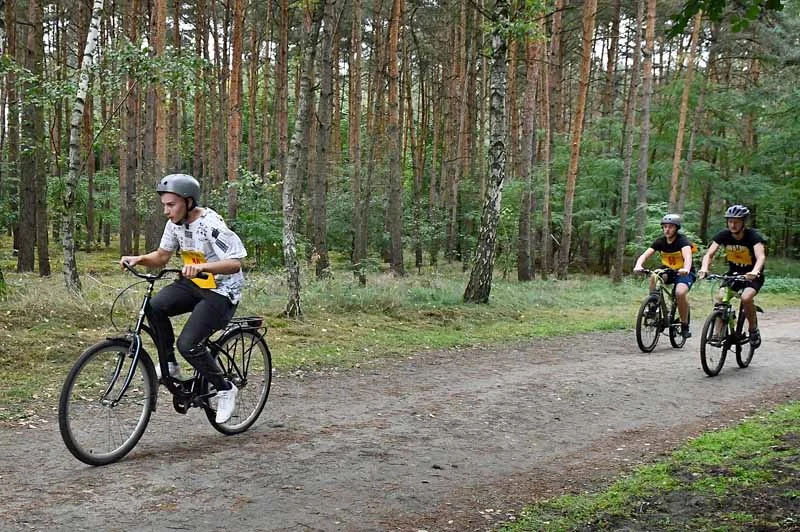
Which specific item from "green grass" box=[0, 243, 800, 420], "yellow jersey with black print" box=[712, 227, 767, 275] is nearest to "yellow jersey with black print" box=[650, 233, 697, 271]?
"yellow jersey with black print" box=[712, 227, 767, 275]

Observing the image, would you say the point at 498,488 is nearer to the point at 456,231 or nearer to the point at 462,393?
the point at 462,393

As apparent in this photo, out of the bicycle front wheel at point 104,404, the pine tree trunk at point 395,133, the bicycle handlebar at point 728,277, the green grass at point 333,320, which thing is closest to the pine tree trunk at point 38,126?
the green grass at point 333,320

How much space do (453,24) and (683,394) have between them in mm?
21782

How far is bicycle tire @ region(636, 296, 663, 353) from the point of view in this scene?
1017cm

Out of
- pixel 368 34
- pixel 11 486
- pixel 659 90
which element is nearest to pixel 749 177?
pixel 659 90

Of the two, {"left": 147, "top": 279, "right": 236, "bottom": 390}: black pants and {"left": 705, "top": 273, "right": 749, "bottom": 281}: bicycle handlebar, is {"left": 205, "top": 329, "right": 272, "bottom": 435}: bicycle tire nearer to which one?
{"left": 147, "top": 279, "right": 236, "bottom": 390}: black pants

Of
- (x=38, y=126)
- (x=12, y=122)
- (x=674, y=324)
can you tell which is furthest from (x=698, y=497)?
(x=12, y=122)

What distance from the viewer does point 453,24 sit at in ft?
86.6

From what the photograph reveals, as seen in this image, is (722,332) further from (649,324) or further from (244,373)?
(244,373)

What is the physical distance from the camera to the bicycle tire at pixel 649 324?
10174 millimetres

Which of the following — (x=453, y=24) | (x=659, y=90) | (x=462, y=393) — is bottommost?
(x=462, y=393)

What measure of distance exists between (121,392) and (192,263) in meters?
1.02

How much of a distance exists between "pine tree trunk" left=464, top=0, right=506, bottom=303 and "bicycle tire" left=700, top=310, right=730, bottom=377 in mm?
5561

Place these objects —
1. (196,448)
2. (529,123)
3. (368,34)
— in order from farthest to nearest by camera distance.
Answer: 1. (368,34)
2. (529,123)
3. (196,448)
